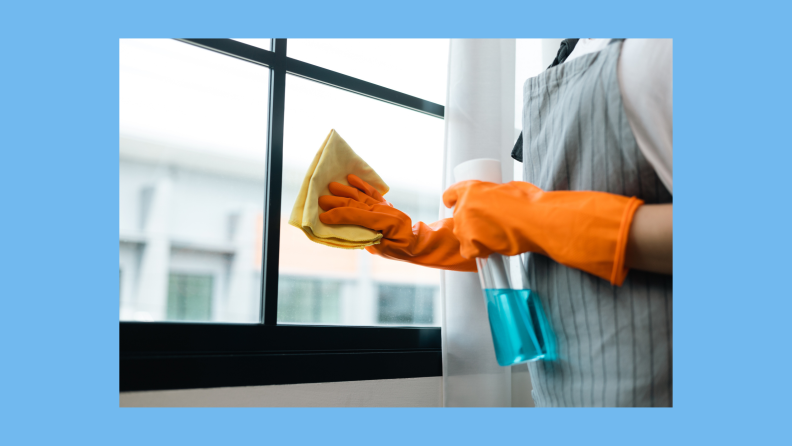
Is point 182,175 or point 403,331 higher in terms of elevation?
point 182,175

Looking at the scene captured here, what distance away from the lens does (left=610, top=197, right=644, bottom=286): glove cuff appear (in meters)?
0.48

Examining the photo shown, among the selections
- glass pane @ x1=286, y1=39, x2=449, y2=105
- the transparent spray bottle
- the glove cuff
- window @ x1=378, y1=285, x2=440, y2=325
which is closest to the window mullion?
glass pane @ x1=286, y1=39, x2=449, y2=105

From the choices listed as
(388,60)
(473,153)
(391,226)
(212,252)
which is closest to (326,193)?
(391,226)

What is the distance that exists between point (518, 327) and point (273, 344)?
0.44m

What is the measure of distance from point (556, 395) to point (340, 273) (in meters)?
0.51

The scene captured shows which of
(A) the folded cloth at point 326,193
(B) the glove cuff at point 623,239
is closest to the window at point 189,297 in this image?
(A) the folded cloth at point 326,193

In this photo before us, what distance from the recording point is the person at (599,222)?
1.66 ft

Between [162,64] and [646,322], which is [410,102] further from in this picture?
[646,322]

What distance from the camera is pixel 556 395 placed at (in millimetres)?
620

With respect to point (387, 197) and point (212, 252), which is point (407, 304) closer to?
point (387, 197)

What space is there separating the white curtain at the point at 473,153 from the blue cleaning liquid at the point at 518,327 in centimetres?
28

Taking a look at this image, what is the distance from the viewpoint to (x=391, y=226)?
713 millimetres

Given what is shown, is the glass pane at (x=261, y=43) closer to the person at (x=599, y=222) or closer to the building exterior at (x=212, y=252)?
the building exterior at (x=212, y=252)

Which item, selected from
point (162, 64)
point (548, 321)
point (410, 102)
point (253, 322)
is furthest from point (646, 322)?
point (162, 64)
